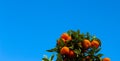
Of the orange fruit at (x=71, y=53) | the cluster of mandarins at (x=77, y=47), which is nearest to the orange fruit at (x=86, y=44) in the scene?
the cluster of mandarins at (x=77, y=47)

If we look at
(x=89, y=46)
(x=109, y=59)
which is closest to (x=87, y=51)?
(x=89, y=46)

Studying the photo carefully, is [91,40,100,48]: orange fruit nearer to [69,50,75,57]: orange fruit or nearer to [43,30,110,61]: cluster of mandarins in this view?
[43,30,110,61]: cluster of mandarins

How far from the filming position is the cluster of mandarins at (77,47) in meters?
11.6

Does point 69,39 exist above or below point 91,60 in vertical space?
above

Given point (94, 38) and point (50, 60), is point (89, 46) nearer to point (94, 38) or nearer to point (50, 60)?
point (94, 38)

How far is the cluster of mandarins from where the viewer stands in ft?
38.1

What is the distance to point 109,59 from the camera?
1188 cm

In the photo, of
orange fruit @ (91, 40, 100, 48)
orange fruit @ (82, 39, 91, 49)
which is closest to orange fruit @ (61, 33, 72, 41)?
orange fruit @ (82, 39, 91, 49)

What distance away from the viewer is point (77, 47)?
39.2 ft

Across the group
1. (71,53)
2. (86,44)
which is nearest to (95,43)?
(86,44)

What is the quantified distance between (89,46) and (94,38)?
635 mm

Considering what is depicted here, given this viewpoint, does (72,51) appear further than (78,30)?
No

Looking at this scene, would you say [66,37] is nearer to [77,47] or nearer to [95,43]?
[77,47]

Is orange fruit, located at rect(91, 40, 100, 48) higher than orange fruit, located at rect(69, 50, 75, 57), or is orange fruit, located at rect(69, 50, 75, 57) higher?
orange fruit, located at rect(91, 40, 100, 48)
